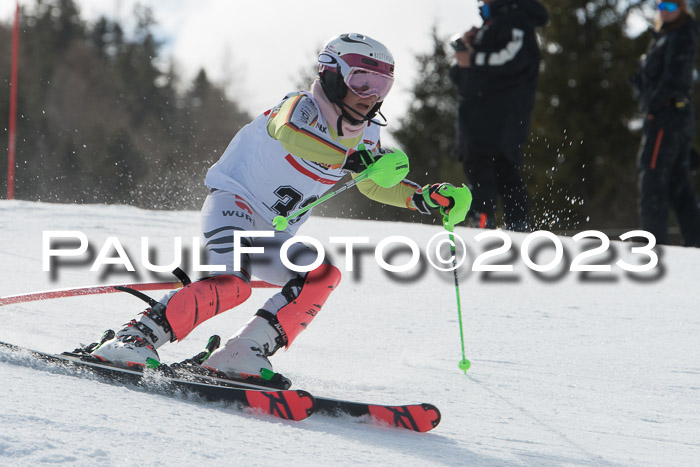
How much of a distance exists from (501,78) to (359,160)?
356 centimetres

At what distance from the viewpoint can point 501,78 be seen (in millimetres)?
6430

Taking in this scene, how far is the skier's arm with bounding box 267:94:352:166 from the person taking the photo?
3031 millimetres

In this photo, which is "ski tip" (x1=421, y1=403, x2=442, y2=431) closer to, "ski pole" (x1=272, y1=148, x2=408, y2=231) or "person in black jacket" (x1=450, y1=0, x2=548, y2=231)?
"ski pole" (x1=272, y1=148, x2=408, y2=231)

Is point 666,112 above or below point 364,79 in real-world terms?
above

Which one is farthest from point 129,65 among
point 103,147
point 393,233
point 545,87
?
point 393,233

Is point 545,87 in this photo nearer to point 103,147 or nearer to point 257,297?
point 103,147

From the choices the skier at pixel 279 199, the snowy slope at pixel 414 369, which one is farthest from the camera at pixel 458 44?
the skier at pixel 279 199

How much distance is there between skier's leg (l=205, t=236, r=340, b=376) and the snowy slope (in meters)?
0.33

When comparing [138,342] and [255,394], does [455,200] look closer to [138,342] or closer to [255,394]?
[255,394]

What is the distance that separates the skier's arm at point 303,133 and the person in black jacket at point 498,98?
11.6 ft

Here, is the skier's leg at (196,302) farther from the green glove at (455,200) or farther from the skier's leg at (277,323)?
the green glove at (455,200)

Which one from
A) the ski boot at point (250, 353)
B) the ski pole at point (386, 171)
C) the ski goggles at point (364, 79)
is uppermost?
the ski goggles at point (364, 79)

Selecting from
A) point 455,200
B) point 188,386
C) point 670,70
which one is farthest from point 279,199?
point 670,70

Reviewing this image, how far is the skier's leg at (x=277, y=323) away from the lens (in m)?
2.90
